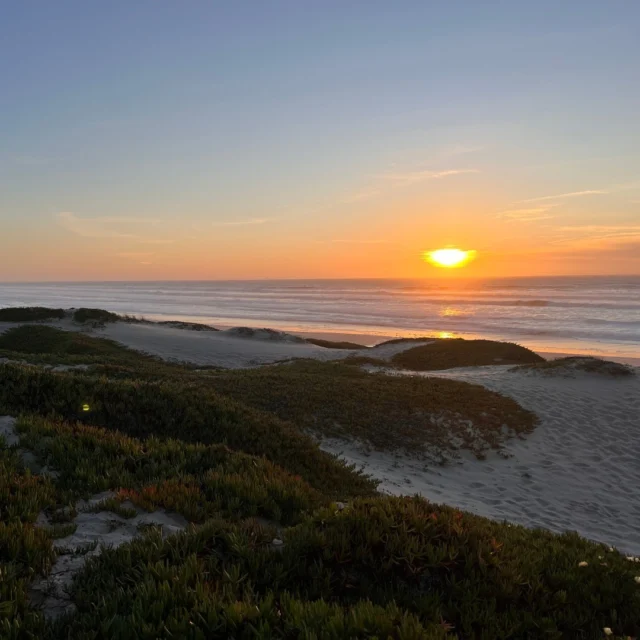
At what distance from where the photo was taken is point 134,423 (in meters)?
9.73

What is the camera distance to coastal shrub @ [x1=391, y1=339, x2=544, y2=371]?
33531 mm

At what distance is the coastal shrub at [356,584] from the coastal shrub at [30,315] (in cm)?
4285

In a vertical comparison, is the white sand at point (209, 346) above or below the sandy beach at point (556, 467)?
above

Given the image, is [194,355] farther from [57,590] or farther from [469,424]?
[57,590]

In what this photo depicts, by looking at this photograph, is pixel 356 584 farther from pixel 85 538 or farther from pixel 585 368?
pixel 585 368

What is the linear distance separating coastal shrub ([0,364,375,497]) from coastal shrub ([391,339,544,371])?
2242cm

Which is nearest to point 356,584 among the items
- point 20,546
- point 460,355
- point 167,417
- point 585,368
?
point 20,546

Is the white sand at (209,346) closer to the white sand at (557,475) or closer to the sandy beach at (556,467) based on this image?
the sandy beach at (556,467)

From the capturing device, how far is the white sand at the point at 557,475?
36.8 ft

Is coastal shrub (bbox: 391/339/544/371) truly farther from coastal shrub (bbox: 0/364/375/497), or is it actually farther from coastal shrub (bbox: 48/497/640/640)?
coastal shrub (bbox: 48/497/640/640)

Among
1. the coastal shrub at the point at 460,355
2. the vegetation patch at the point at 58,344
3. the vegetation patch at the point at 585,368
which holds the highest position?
the vegetation patch at the point at 58,344

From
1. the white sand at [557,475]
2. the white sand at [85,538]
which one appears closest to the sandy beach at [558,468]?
the white sand at [557,475]

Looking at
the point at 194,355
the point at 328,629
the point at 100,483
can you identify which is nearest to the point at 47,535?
the point at 100,483

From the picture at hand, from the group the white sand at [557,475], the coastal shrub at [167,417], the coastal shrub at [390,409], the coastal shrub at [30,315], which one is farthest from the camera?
the coastal shrub at [30,315]
